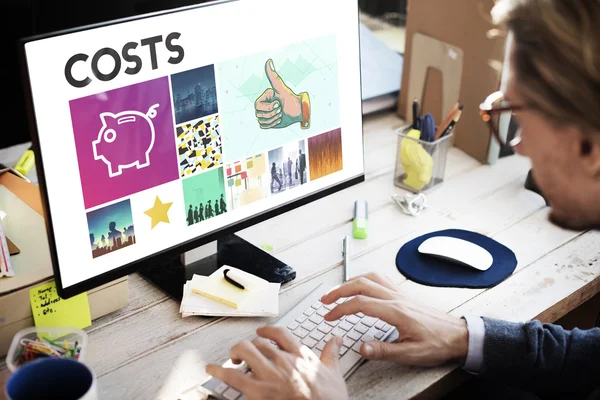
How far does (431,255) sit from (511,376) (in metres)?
0.29

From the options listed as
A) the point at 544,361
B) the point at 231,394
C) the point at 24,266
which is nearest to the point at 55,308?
the point at 24,266

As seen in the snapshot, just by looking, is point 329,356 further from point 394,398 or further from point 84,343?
point 84,343

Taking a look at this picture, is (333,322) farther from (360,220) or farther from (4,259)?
(4,259)

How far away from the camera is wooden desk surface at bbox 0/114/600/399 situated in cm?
97

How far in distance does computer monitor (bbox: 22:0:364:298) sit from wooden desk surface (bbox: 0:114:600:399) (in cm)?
8

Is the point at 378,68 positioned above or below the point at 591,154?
below

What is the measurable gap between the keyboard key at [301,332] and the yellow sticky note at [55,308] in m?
0.32

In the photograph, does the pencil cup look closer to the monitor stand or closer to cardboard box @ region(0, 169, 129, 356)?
cardboard box @ region(0, 169, 129, 356)

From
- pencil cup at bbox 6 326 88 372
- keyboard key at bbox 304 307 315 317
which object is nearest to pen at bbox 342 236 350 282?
keyboard key at bbox 304 307 315 317

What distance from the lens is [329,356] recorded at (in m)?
0.94

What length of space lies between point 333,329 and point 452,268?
0.29 metres

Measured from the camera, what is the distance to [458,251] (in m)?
1.22

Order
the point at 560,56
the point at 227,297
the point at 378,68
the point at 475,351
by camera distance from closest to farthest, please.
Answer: the point at 560,56 < the point at 475,351 < the point at 227,297 < the point at 378,68

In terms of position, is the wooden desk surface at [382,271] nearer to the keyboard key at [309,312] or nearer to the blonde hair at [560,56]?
the keyboard key at [309,312]
